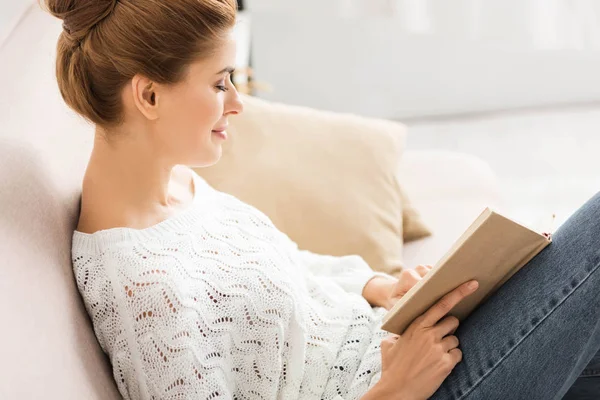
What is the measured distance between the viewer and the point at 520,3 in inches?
104

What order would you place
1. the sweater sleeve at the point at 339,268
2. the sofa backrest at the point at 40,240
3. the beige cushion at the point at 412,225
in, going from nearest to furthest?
the sofa backrest at the point at 40,240 → the sweater sleeve at the point at 339,268 → the beige cushion at the point at 412,225

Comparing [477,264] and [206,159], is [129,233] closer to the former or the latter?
[206,159]

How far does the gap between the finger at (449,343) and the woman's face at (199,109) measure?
446 mm

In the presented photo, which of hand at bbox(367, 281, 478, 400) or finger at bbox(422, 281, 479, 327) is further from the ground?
finger at bbox(422, 281, 479, 327)

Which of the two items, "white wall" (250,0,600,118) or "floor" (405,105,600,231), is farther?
"white wall" (250,0,600,118)

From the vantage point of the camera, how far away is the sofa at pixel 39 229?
936 millimetres

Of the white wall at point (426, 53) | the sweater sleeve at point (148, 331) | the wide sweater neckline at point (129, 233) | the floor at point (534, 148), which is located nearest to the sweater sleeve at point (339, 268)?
the wide sweater neckline at point (129, 233)

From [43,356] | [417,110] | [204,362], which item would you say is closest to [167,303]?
[204,362]

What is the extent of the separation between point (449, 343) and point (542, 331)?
134 mm

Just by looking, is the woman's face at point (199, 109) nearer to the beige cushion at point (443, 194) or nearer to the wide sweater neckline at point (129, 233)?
the wide sweater neckline at point (129, 233)

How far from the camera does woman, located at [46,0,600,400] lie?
1.10 metres

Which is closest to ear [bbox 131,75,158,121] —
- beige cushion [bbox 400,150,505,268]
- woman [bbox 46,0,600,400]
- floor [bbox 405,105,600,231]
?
woman [bbox 46,0,600,400]

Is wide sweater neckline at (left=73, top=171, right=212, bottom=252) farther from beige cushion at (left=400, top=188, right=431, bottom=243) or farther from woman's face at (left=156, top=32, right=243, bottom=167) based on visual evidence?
beige cushion at (left=400, top=188, right=431, bottom=243)

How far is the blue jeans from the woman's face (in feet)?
1.63
